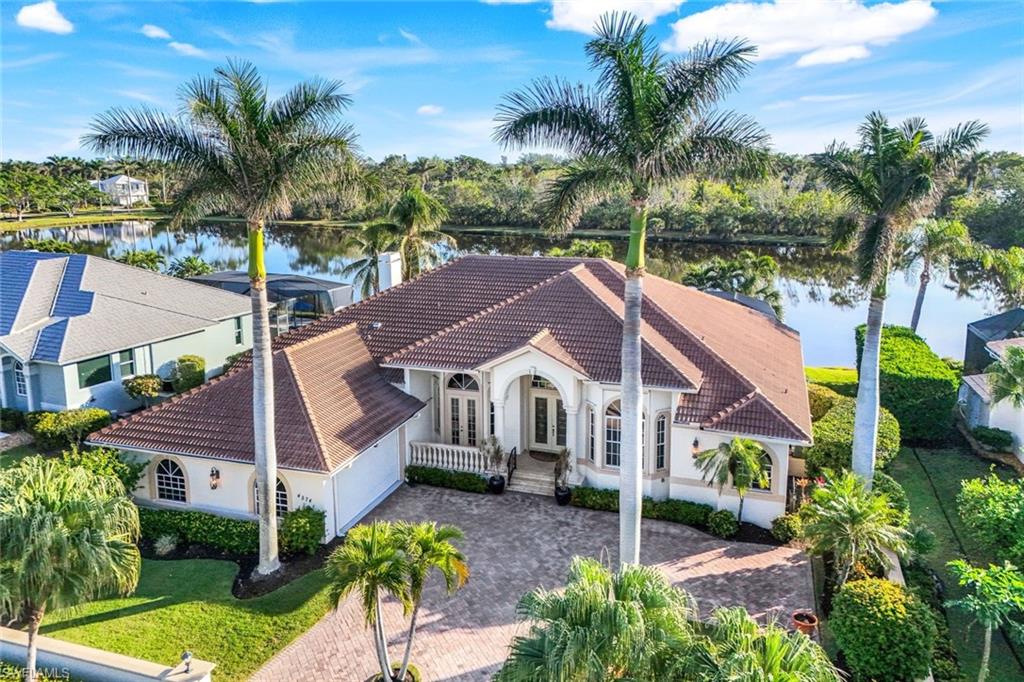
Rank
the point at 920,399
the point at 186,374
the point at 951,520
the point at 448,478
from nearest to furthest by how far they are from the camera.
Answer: the point at 951,520 < the point at 448,478 < the point at 920,399 < the point at 186,374

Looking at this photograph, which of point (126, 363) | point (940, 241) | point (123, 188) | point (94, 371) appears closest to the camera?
point (94, 371)

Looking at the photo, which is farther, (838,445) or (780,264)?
(780,264)

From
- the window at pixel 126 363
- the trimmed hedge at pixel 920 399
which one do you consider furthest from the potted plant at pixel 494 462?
the window at pixel 126 363

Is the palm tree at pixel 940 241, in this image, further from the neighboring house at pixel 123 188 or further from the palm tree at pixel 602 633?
the neighboring house at pixel 123 188

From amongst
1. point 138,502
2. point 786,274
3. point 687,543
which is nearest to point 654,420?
point 687,543

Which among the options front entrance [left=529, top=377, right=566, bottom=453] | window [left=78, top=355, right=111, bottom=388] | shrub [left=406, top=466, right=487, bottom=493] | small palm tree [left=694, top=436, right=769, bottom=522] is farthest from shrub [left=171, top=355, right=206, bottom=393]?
small palm tree [left=694, top=436, right=769, bottom=522]

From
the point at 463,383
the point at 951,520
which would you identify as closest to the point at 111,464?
the point at 463,383

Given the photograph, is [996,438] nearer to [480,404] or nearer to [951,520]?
[951,520]
